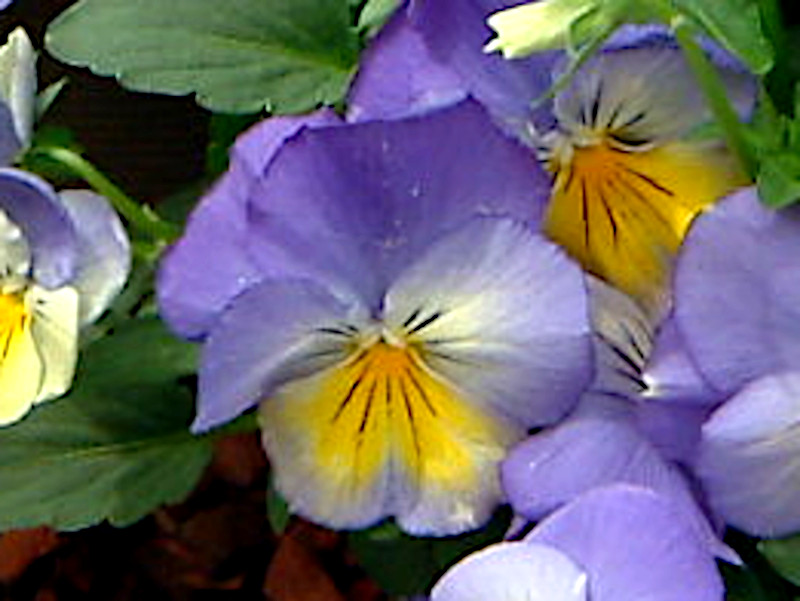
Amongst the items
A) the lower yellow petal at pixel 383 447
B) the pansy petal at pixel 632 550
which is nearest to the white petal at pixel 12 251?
the lower yellow petal at pixel 383 447

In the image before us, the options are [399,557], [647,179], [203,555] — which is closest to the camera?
[647,179]

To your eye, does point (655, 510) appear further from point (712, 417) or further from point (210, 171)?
point (210, 171)

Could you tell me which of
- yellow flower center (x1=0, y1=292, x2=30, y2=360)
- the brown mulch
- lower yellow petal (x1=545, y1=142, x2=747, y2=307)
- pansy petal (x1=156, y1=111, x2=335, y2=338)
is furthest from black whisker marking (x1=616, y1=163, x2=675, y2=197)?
the brown mulch

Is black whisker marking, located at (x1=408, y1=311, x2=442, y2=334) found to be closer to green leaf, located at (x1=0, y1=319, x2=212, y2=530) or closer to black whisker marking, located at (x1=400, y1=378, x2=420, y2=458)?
black whisker marking, located at (x1=400, y1=378, x2=420, y2=458)

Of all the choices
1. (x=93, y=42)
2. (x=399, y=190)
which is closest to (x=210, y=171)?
(x=93, y=42)

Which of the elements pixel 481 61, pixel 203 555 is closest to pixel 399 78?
pixel 481 61

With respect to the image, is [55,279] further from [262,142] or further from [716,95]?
[716,95]
